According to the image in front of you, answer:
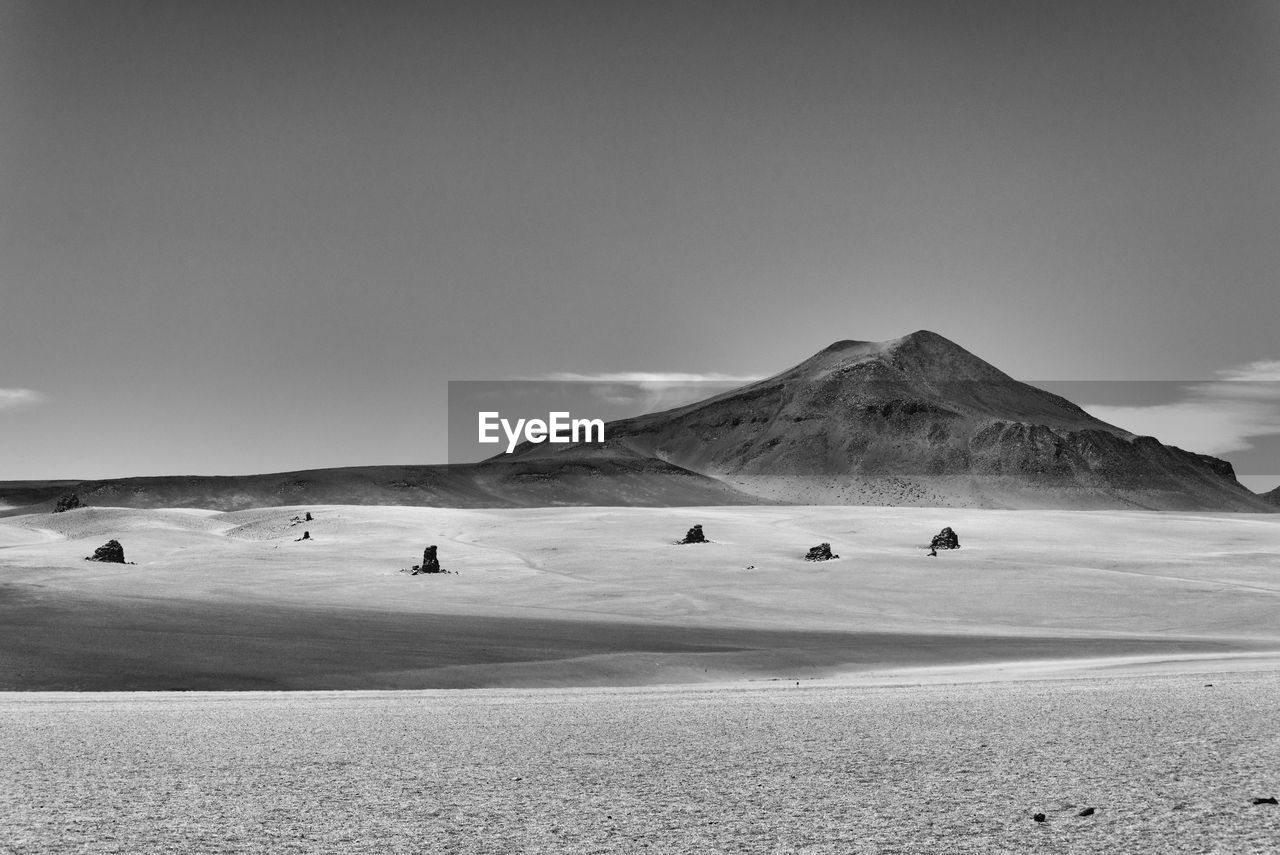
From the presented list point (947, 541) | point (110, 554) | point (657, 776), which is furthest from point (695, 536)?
point (657, 776)

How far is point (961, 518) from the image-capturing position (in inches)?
3364

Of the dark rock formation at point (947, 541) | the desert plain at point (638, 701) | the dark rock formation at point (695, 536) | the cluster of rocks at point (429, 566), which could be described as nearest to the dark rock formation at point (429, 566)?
the cluster of rocks at point (429, 566)

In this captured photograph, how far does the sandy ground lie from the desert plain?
19 centimetres

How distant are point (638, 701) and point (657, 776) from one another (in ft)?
21.8

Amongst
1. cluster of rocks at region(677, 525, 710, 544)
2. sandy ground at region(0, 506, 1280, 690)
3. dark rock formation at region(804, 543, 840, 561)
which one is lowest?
sandy ground at region(0, 506, 1280, 690)

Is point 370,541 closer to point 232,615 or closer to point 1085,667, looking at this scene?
point 232,615

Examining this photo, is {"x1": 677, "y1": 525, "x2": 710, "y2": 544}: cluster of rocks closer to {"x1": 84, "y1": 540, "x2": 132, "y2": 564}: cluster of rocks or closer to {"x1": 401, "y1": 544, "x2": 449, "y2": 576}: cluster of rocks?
{"x1": 401, "y1": 544, "x2": 449, "y2": 576}: cluster of rocks

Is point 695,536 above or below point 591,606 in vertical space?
above

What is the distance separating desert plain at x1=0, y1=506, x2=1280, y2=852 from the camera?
778cm

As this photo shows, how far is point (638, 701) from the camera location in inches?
632

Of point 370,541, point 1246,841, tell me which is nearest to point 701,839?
point 1246,841

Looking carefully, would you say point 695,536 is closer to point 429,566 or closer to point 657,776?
point 429,566

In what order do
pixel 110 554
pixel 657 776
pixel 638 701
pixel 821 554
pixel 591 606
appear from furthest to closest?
pixel 821 554 < pixel 110 554 < pixel 591 606 < pixel 638 701 < pixel 657 776

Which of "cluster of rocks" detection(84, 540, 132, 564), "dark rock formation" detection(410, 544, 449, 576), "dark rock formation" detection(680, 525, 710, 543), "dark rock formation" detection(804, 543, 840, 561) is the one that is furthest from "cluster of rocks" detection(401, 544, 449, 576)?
"dark rock formation" detection(680, 525, 710, 543)
